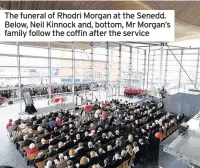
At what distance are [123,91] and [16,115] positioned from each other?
11642 mm

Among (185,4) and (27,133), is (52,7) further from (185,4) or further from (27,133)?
(27,133)

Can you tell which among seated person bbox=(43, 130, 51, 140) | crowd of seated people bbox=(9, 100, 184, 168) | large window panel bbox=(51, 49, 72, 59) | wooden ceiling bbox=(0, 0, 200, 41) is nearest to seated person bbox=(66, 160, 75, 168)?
crowd of seated people bbox=(9, 100, 184, 168)

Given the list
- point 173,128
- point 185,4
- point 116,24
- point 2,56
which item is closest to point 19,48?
point 2,56

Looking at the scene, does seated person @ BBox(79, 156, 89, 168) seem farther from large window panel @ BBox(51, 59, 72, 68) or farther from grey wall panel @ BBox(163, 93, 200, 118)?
large window panel @ BBox(51, 59, 72, 68)

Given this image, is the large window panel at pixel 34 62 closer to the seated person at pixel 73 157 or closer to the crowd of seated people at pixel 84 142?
the crowd of seated people at pixel 84 142

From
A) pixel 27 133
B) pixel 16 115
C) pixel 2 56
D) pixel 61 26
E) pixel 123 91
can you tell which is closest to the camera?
pixel 61 26

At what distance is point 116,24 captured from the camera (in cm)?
585

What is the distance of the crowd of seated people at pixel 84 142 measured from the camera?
553cm

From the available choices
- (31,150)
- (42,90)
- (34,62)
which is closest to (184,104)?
(31,150)

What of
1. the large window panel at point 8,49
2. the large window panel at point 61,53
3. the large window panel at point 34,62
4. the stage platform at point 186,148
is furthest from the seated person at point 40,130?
the large window panel at point 61,53

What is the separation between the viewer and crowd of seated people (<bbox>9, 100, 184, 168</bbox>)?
5.53 m

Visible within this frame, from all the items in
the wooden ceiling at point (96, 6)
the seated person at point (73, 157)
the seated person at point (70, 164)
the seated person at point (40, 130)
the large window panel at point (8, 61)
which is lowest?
the seated person at point (73, 157)

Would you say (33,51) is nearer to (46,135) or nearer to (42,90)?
(42,90)

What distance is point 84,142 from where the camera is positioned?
6.83 meters
